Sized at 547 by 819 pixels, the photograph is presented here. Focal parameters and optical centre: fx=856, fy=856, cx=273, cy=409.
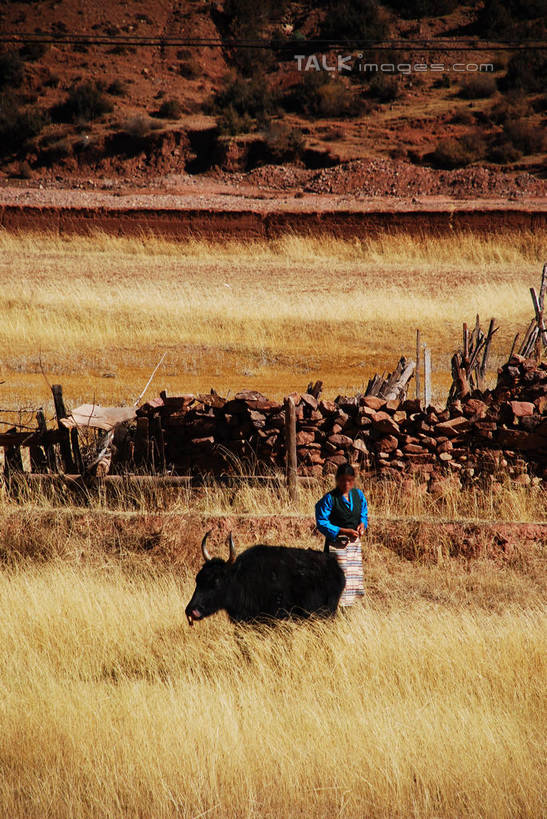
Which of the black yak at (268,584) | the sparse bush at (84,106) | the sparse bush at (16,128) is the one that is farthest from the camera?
the sparse bush at (84,106)

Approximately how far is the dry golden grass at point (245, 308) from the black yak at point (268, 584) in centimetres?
831

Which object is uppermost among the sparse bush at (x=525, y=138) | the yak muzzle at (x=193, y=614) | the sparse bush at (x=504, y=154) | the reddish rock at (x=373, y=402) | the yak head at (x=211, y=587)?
the sparse bush at (x=525, y=138)

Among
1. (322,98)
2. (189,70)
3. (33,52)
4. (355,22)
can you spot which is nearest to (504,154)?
(322,98)

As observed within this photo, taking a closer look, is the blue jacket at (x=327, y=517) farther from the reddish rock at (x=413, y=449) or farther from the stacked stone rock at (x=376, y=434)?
the reddish rock at (x=413, y=449)

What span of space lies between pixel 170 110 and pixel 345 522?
49117mm

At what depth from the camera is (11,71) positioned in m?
55.9

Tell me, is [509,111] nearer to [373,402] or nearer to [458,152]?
[458,152]

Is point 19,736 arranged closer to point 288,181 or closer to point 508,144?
point 288,181

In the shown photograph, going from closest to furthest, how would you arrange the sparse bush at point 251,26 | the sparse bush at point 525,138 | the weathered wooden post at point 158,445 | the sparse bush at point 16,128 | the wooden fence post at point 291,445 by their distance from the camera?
the wooden fence post at point 291,445 → the weathered wooden post at point 158,445 → the sparse bush at point 525,138 → the sparse bush at point 16,128 → the sparse bush at point 251,26

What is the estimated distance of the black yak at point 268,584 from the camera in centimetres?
649

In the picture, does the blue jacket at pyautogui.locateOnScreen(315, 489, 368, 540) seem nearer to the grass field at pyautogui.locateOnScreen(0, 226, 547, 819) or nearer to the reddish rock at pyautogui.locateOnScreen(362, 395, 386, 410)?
the grass field at pyautogui.locateOnScreen(0, 226, 547, 819)

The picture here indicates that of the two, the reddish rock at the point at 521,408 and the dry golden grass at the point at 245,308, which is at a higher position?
the dry golden grass at the point at 245,308

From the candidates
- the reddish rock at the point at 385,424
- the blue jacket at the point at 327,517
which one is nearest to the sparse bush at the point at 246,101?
Answer: the reddish rock at the point at 385,424

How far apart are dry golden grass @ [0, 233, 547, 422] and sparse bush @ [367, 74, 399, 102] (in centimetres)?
2718
